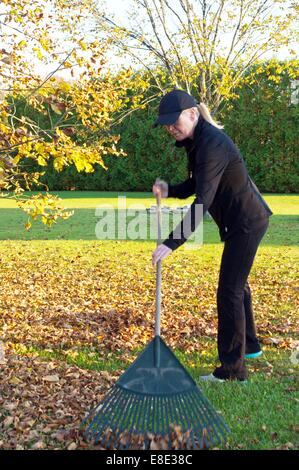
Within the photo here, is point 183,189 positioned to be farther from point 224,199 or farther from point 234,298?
point 234,298

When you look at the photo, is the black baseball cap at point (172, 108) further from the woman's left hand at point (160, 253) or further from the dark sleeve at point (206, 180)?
the woman's left hand at point (160, 253)

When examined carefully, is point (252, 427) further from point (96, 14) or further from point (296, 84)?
point (296, 84)

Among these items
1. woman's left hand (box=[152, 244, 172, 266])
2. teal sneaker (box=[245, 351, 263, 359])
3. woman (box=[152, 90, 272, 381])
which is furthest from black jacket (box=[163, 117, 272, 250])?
teal sneaker (box=[245, 351, 263, 359])

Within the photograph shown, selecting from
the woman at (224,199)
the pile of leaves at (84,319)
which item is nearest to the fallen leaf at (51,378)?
the pile of leaves at (84,319)

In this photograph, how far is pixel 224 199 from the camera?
4137mm

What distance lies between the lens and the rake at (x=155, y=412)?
10.8 feet

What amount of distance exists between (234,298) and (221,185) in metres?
0.71

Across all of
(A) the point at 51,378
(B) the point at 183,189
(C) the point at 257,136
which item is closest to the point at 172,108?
(B) the point at 183,189

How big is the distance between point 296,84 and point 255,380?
16.2m

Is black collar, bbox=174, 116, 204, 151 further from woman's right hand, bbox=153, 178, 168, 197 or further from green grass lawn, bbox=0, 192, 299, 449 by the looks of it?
green grass lawn, bbox=0, 192, 299, 449

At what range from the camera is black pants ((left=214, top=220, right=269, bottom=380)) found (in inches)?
165

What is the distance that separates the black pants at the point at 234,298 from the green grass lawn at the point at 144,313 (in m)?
0.14

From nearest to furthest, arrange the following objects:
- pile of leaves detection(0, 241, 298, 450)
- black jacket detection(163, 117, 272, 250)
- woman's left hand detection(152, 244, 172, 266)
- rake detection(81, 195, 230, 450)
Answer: rake detection(81, 195, 230, 450) < woman's left hand detection(152, 244, 172, 266) < pile of leaves detection(0, 241, 298, 450) < black jacket detection(163, 117, 272, 250)

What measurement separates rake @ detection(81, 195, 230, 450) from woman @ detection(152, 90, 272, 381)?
2.58 ft
